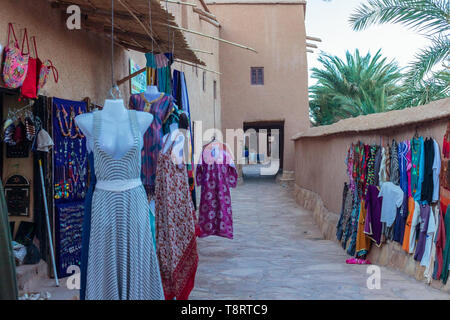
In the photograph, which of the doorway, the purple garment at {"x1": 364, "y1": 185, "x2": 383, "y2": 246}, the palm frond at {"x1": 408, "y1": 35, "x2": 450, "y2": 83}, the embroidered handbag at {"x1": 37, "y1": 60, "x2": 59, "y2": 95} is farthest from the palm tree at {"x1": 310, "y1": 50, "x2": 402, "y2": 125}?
the embroidered handbag at {"x1": 37, "y1": 60, "x2": 59, "y2": 95}

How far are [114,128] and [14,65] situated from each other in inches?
59.9

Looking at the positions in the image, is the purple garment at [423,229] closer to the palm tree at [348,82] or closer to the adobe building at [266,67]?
the adobe building at [266,67]

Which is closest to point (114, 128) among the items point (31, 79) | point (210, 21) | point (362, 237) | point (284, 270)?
point (31, 79)

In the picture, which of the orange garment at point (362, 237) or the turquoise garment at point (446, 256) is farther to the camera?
the orange garment at point (362, 237)

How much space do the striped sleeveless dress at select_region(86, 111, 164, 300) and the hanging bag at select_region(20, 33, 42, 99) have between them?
4.81 feet

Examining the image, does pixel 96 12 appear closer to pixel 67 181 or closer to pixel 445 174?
pixel 67 181

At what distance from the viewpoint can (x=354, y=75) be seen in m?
21.0

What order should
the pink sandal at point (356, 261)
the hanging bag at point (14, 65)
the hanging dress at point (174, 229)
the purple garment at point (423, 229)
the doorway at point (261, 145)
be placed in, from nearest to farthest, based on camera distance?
the hanging dress at point (174, 229), the hanging bag at point (14, 65), the purple garment at point (423, 229), the pink sandal at point (356, 261), the doorway at point (261, 145)

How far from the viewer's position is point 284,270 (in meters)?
5.63

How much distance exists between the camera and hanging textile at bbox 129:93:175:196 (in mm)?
4113

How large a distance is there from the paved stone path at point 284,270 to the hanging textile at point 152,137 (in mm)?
1290

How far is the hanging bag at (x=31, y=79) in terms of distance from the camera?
422 centimetres

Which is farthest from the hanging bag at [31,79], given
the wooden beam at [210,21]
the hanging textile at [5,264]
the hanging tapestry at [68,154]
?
the wooden beam at [210,21]

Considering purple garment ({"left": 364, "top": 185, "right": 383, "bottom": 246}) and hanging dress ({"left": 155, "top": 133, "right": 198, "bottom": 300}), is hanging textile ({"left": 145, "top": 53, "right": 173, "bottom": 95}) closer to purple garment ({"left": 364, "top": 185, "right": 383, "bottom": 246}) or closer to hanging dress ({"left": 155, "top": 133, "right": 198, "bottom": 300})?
hanging dress ({"left": 155, "top": 133, "right": 198, "bottom": 300})
